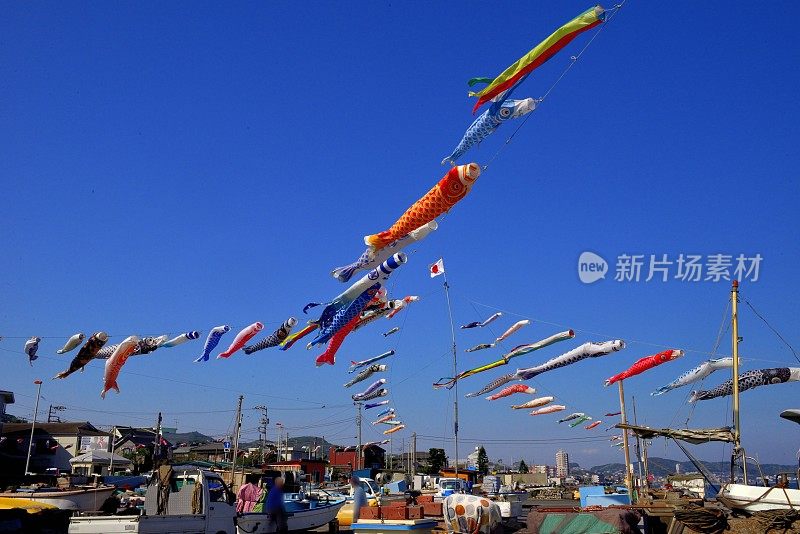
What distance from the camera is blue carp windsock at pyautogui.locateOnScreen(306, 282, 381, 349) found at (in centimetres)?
1828

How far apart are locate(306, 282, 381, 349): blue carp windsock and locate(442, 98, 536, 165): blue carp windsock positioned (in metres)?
5.01

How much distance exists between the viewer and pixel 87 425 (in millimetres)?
68188

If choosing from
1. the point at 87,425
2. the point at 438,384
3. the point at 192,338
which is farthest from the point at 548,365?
the point at 87,425

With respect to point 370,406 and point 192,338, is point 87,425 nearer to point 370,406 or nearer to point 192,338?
point 370,406

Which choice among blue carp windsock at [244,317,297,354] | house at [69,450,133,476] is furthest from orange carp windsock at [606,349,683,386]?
house at [69,450,133,476]

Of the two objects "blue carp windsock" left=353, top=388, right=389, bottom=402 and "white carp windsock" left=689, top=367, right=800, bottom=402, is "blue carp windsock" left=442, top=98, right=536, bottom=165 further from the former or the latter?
"blue carp windsock" left=353, top=388, right=389, bottom=402

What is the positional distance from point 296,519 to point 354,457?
220 feet

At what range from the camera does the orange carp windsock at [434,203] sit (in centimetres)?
1360

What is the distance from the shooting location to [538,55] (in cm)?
1273

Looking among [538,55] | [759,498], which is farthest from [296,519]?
[538,55]

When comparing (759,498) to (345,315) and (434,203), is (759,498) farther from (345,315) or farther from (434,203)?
(345,315)

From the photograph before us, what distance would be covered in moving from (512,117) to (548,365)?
49.0ft

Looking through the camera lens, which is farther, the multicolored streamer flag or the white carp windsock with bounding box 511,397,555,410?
the white carp windsock with bounding box 511,397,555,410

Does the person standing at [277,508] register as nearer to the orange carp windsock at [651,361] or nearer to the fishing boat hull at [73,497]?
the fishing boat hull at [73,497]
